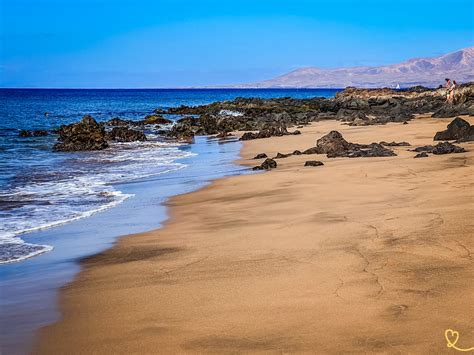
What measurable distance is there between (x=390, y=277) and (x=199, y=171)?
11.8 metres

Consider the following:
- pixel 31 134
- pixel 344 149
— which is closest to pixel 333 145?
pixel 344 149

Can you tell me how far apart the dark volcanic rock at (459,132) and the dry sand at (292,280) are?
6.16m

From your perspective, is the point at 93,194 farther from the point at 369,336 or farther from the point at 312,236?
the point at 369,336

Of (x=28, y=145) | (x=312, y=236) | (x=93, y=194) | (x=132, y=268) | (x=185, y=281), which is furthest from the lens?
(x=28, y=145)

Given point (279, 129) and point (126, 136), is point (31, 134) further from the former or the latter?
point (279, 129)

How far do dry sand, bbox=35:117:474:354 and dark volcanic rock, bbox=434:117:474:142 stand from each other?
616 centimetres

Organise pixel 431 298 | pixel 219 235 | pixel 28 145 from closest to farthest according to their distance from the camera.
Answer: pixel 431 298, pixel 219 235, pixel 28 145

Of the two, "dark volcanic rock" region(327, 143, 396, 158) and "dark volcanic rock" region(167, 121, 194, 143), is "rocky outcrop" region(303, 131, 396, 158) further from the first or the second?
"dark volcanic rock" region(167, 121, 194, 143)

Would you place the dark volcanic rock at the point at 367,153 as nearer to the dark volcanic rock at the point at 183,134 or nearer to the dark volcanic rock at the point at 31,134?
the dark volcanic rock at the point at 183,134

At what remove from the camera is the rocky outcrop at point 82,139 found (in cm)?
2680

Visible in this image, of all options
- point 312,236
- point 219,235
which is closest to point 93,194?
point 219,235

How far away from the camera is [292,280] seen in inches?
217

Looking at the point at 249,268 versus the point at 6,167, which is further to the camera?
the point at 6,167

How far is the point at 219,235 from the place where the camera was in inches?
306
